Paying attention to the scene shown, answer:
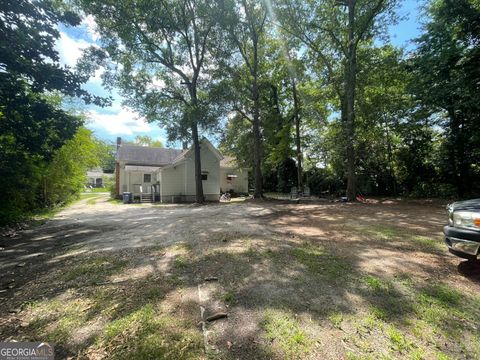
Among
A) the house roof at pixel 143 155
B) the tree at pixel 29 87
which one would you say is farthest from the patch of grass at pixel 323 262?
the house roof at pixel 143 155

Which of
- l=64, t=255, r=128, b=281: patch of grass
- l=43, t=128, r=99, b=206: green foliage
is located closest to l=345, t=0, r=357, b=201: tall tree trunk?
l=64, t=255, r=128, b=281: patch of grass

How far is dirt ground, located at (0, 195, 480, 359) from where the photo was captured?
2.08 m

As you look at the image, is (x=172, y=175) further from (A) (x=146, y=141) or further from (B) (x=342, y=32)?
(A) (x=146, y=141)

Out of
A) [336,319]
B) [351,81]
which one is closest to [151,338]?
[336,319]

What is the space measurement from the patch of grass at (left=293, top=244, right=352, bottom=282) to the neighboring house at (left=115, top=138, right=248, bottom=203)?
1563cm

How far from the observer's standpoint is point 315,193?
22.0m

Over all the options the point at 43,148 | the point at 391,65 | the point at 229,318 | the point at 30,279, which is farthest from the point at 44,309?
the point at 391,65

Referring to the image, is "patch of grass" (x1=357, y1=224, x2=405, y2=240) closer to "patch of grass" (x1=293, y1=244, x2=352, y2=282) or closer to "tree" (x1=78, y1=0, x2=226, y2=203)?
"patch of grass" (x1=293, y1=244, x2=352, y2=282)

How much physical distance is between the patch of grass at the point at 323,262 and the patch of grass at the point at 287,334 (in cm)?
122

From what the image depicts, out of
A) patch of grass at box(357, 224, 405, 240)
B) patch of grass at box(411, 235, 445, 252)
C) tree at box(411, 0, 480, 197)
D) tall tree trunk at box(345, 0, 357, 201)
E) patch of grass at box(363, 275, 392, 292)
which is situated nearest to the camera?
patch of grass at box(363, 275, 392, 292)

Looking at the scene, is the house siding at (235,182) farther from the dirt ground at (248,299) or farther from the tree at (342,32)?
the dirt ground at (248,299)

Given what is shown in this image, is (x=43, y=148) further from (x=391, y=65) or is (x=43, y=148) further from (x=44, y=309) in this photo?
(x=391, y=65)

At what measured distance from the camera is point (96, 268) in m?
4.01

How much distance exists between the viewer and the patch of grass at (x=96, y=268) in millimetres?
3725
